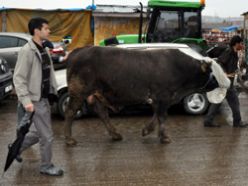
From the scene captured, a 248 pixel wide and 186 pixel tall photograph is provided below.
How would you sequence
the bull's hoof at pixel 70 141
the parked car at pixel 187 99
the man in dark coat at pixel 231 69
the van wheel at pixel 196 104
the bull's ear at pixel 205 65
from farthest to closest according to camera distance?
the van wheel at pixel 196 104
the parked car at pixel 187 99
the man in dark coat at pixel 231 69
the bull's ear at pixel 205 65
the bull's hoof at pixel 70 141

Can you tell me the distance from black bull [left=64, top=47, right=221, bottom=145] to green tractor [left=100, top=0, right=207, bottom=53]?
5828 mm

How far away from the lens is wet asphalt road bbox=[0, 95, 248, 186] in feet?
20.3

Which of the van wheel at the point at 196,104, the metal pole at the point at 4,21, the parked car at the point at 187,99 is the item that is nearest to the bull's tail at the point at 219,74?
the parked car at the point at 187,99

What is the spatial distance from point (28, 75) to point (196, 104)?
5.40 m

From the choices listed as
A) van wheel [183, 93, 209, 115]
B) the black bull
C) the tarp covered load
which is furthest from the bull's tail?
the tarp covered load

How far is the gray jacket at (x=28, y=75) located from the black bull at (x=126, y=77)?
1.97 metres

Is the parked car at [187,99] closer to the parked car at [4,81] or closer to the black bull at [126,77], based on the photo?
the parked car at [4,81]

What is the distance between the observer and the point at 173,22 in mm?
14156

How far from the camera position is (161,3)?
1390cm

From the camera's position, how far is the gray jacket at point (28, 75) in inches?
231

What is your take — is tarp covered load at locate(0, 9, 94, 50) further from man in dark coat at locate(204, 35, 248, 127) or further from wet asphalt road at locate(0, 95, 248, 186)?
man in dark coat at locate(204, 35, 248, 127)

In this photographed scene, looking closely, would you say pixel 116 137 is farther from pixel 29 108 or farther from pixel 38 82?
pixel 29 108

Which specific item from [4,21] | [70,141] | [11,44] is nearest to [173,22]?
[11,44]

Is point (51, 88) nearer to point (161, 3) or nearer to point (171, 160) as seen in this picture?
point (171, 160)
